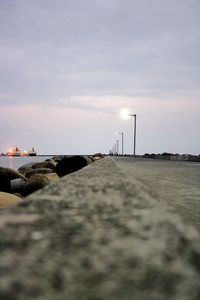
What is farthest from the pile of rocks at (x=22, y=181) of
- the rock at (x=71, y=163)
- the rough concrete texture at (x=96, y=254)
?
the rough concrete texture at (x=96, y=254)

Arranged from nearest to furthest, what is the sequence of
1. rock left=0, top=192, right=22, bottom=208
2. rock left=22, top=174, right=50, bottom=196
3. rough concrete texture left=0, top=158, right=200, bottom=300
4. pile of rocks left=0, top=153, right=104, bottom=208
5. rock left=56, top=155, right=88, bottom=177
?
rough concrete texture left=0, top=158, right=200, bottom=300 → rock left=0, top=192, right=22, bottom=208 → pile of rocks left=0, top=153, right=104, bottom=208 → rock left=22, top=174, right=50, bottom=196 → rock left=56, top=155, right=88, bottom=177

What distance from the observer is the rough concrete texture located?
2.38 feet

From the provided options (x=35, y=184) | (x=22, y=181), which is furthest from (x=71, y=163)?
(x=35, y=184)

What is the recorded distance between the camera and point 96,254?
0.85 meters

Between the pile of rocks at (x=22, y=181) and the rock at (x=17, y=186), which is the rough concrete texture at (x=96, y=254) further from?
the rock at (x=17, y=186)

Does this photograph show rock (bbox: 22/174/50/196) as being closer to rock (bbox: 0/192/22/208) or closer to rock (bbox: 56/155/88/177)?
rock (bbox: 0/192/22/208)

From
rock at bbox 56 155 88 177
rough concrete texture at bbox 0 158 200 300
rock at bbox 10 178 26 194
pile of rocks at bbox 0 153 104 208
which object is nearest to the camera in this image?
rough concrete texture at bbox 0 158 200 300

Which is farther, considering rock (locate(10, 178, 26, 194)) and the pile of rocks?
rock (locate(10, 178, 26, 194))

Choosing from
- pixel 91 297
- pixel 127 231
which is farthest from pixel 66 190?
pixel 91 297

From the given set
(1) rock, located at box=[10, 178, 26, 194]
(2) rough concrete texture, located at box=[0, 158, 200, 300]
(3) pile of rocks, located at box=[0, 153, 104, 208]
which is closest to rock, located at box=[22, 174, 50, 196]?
(3) pile of rocks, located at box=[0, 153, 104, 208]

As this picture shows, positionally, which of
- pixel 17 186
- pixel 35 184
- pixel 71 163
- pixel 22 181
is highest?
pixel 71 163

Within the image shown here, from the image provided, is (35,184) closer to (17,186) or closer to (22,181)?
(17,186)

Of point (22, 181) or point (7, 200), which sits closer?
point (7, 200)

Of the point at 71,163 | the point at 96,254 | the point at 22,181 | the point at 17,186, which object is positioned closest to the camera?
the point at 96,254
